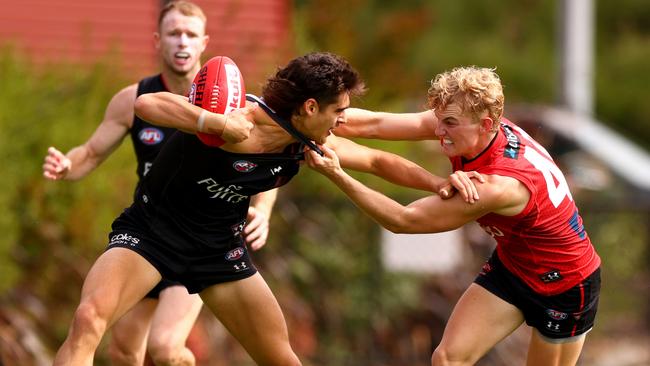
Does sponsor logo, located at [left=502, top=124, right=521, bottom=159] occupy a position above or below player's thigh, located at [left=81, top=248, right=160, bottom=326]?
above

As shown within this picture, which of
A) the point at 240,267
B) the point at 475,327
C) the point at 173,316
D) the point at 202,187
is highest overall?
the point at 202,187

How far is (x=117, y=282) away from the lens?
5965 millimetres

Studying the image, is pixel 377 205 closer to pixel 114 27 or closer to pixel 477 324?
pixel 477 324

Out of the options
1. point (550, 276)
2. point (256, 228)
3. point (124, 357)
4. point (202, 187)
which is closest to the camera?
point (202, 187)

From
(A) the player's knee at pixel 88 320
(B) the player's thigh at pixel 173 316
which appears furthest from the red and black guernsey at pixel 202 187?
(B) the player's thigh at pixel 173 316

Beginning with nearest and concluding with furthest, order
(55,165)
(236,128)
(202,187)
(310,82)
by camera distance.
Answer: (236,128)
(310,82)
(202,187)
(55,165)

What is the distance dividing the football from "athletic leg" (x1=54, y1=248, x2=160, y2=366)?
27.8 inches

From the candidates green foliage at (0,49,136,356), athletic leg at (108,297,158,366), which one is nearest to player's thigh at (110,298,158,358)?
athletic leg at (108,297,158,366)

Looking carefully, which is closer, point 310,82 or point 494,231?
point 310,82

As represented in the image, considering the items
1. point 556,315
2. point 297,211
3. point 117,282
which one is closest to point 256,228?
point 117,282

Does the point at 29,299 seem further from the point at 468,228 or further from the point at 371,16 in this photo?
the point at 371,16

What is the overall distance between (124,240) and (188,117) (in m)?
0.76

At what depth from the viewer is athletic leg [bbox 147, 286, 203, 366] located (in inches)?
270

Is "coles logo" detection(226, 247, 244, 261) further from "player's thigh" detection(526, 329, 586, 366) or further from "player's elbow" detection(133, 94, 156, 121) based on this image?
"player's thigh" detection(526, 329, 586, 366)
